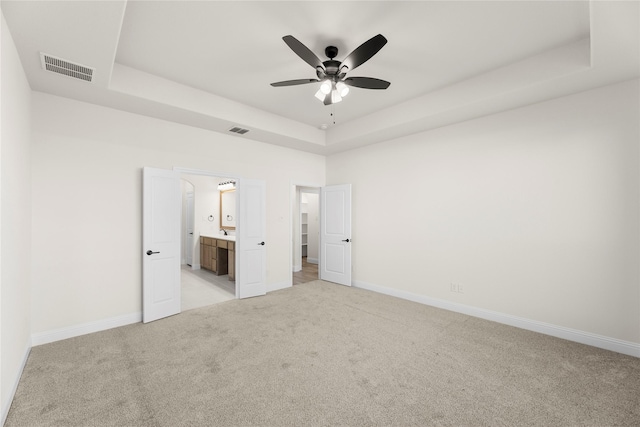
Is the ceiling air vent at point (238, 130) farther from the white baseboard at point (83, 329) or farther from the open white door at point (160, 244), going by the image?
Answer: the white baseboard at point (83, 329)

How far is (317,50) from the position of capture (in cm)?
283

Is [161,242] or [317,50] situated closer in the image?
[317,50]

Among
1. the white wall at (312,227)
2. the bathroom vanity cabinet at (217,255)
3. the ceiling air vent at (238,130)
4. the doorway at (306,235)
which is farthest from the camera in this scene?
the white wall at (312,227)

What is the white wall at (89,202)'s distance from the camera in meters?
3.06

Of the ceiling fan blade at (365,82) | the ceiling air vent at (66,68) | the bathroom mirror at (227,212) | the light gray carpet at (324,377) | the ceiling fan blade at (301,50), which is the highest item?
the ceiling air vent at (66,68)

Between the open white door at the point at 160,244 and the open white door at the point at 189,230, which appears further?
the open white door at the point at 189,230

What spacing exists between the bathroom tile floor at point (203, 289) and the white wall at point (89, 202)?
3.17 ft

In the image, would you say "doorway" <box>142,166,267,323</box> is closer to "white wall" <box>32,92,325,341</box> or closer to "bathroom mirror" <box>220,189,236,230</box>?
"white wall" <box>32,92,325,341</box>

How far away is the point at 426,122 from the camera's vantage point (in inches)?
160

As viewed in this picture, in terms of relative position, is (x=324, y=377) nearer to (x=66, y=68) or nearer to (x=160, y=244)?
(x=160, y=244)

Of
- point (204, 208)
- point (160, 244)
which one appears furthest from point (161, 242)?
point (204, 208)

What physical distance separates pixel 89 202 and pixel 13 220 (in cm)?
120

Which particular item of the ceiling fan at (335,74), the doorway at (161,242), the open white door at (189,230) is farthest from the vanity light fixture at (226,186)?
the ceiling fan at (335,74)

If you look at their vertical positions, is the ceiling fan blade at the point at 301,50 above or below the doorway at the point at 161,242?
above
